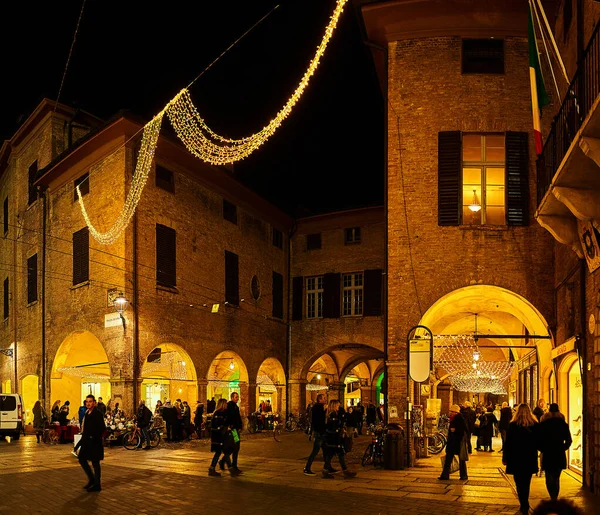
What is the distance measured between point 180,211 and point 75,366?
7.40 meters

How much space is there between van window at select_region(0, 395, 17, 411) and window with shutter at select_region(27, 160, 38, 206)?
28.9ft

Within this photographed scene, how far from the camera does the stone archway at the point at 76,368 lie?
1045 inches

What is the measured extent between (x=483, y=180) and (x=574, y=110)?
601 cm

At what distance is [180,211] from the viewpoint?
88.2ft

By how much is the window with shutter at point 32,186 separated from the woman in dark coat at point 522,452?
24380mm

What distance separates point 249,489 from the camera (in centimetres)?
1188

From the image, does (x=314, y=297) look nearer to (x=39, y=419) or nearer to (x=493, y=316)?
(x=493, y=316)

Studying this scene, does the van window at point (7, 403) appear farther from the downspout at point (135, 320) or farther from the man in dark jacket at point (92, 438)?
the man in dark jacket at point (92, 438)

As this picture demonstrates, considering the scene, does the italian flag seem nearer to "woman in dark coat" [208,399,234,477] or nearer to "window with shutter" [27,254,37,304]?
"woman in dark coat" [208,399,234,477]

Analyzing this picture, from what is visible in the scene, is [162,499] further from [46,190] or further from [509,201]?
[46,190]

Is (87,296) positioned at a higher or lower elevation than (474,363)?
higher

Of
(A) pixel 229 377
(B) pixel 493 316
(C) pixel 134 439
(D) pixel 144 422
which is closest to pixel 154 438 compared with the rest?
(C) pixel 134 439

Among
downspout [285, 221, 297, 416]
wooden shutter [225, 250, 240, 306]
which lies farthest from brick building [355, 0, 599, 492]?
downspout [285, 221, 297, 416]

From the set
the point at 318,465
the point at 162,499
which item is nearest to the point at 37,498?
Result: the point at 162,499
